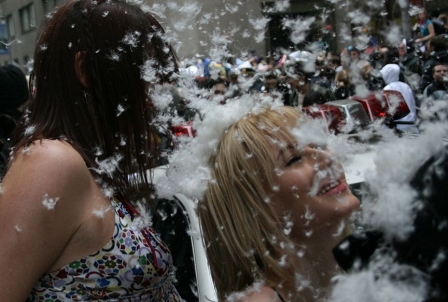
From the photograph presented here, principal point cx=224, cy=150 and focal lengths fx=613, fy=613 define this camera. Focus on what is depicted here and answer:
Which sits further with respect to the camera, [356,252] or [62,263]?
[62,263]

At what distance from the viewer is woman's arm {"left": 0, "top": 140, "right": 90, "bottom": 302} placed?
4.18 feet

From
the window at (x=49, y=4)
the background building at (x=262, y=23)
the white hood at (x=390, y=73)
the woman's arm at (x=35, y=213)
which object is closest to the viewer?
the woman's arm at (x=35, y=213)

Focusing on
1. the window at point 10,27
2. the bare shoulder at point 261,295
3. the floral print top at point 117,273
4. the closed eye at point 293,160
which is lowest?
the bare shoulder at point 261,295

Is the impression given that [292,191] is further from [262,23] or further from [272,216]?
[262,23]

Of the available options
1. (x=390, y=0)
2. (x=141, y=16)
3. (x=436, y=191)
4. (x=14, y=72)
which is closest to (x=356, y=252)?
(x=436, y=191)

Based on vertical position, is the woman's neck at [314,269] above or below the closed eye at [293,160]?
below

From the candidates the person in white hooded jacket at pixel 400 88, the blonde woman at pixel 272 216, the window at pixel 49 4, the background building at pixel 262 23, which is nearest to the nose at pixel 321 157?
the blonde woman at pixel 272 216

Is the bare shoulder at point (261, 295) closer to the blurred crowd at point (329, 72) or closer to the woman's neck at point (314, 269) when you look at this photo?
the woman's neck at point (314, 269)

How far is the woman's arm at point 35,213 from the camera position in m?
1.28

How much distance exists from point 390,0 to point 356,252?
1143 mm

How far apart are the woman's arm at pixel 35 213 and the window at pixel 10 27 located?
1272mm

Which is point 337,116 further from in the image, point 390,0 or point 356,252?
point 356,252

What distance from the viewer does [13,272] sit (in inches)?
50.4

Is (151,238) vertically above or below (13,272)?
below
